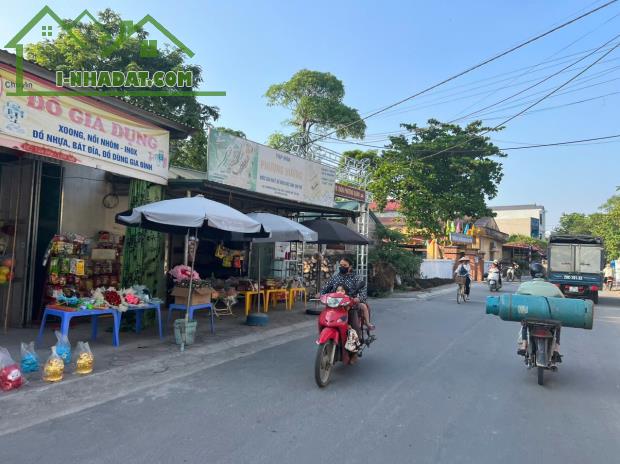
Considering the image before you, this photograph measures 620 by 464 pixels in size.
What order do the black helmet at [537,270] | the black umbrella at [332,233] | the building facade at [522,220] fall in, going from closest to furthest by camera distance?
the black helmet at [537,270]
the black umbrella at [332,233]
the building facade at [522,220]

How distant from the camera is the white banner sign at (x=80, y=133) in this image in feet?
20.0

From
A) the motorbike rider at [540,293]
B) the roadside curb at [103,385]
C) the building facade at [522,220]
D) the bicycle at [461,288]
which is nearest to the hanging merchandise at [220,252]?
the roadside curb at [103,385]

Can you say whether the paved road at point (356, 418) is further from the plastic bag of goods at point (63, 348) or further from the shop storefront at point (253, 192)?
the shop storefront at point (253, 192)

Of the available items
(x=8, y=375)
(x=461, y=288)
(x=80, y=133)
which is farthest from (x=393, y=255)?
(x=8, y=375)

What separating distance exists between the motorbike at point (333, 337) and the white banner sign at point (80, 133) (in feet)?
14.6

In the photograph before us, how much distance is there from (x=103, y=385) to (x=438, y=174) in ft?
80.3

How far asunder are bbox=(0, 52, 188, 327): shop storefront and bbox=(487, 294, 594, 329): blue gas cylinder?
6.37 m

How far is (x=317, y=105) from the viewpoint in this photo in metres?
27.2

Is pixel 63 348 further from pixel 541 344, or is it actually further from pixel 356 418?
pixel 541 344

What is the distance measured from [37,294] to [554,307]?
8604 millimetres

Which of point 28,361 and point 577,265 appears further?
point 577,265

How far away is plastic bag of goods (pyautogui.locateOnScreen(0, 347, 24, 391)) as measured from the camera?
4734mm
